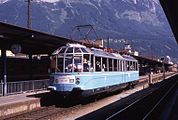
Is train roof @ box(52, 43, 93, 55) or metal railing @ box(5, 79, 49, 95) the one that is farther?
metal railing @ box(5, 79, 49, 95)

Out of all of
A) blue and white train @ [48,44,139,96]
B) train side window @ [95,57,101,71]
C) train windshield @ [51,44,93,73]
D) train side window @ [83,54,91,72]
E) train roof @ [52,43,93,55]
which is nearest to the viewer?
blue and white train @ [48,44,139,96]

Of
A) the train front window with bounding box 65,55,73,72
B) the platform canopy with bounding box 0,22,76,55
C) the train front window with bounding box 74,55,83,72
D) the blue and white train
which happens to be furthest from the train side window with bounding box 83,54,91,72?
the platform canopy with bounding box 0,22,76,55

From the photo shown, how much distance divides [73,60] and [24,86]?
26.2 ft

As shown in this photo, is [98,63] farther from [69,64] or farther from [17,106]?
[17,106]

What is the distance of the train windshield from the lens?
73.7 feet

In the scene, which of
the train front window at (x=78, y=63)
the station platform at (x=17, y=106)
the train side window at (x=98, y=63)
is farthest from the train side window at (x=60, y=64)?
the train side window at (x=98, y=63)

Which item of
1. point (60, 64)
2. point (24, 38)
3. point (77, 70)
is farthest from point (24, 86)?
point (77, 70)

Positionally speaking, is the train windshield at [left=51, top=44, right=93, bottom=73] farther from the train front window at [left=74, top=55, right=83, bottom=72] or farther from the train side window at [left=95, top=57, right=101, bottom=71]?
the train side window at [left=95, top=57, right=101, bottom=71]

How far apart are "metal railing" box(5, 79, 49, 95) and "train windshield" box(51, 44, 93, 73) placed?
5.93 meters

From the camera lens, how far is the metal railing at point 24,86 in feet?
91.3

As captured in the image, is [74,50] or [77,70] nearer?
[77,70]

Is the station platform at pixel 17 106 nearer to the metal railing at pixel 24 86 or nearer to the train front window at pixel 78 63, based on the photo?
the train front window at pixel 78 63

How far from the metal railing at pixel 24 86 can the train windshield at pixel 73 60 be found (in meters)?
5.93

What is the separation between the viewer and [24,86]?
2955 centimetres
